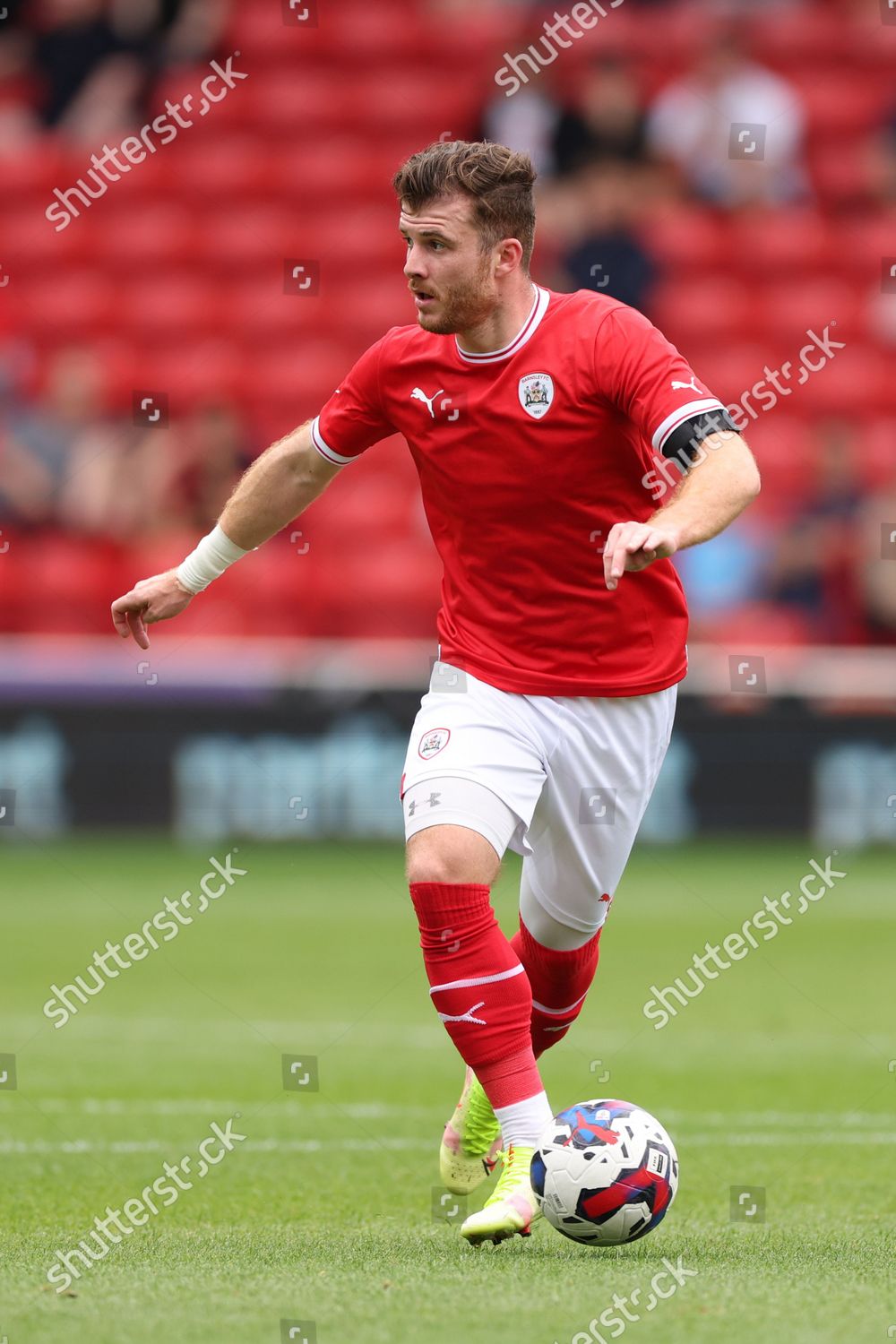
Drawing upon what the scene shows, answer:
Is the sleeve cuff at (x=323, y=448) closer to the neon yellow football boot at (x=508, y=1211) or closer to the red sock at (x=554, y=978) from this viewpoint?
the red sock at (x=554, y=978)

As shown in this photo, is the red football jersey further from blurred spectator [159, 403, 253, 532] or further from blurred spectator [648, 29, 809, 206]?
blurred spectator [648, 29, 809, 206]

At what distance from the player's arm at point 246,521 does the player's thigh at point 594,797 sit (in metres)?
1.03

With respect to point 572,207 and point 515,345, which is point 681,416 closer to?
point 515,345

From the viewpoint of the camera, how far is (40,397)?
16422 millimetres

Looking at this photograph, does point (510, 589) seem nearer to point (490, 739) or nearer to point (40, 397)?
point (490, 739)

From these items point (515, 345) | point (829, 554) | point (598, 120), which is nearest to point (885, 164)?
point (598, 120)

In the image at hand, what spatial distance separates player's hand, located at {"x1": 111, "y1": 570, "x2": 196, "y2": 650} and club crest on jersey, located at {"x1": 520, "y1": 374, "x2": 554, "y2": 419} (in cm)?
115

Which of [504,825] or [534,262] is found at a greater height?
[534,262]

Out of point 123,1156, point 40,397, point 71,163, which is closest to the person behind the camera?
point 123,1156

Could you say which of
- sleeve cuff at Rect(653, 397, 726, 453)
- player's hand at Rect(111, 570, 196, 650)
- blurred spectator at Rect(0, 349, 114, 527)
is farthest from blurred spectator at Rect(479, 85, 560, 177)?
sleeve cuff at Rect(653, 397, 726, 453)

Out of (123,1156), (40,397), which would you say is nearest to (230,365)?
(40,397)

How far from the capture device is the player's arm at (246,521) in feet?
19.0

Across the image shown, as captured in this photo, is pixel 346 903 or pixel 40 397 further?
pixel 40 397

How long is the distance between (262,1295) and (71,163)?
51.9 feet
